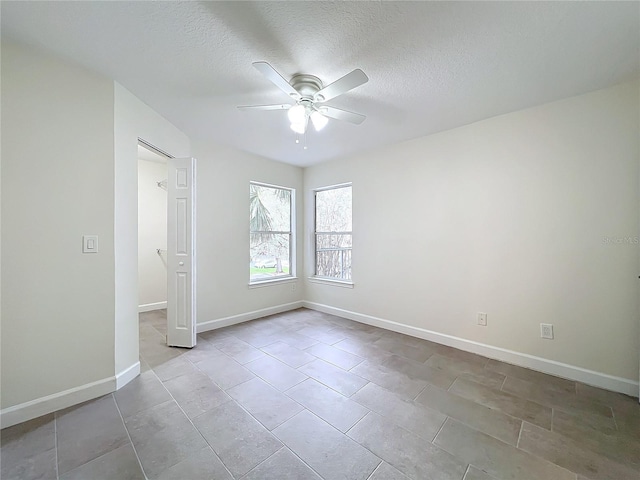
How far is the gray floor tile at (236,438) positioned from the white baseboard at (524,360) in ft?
7.36

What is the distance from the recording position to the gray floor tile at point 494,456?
1.36m

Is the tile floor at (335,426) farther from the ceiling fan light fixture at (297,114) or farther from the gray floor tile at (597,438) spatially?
the ceiling fan light fixture at (297,114)

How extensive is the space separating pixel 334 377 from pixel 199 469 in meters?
1.21

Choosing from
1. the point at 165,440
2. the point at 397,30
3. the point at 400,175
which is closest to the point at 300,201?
the point at 400,175

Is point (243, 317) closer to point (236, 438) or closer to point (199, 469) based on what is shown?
point (236, 438)

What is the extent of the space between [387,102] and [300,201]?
2.53 meters

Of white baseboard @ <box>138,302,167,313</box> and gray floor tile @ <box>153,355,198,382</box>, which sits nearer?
gray floor tile @ <box>153,355,198,382</box>

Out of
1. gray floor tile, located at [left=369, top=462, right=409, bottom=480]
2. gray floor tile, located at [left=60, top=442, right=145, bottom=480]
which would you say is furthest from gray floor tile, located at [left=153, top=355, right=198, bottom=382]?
gray floor tile, located at [left=369, top=462, right=409, bottom=480]

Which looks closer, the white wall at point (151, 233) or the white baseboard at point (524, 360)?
the white baseboard at point (524, 360)

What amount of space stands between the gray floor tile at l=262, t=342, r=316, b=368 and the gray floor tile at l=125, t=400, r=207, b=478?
39.9 inches

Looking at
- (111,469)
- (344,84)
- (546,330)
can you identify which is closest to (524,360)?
(546,330)

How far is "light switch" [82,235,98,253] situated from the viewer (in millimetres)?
1970

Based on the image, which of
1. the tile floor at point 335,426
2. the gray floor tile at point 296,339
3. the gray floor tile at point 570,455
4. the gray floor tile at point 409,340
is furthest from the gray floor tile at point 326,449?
the gray floor tile at point 409,340

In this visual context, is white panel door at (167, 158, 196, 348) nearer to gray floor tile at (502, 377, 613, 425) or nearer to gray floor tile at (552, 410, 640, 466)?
gray floor tile at (502, 377, 613, 425)
